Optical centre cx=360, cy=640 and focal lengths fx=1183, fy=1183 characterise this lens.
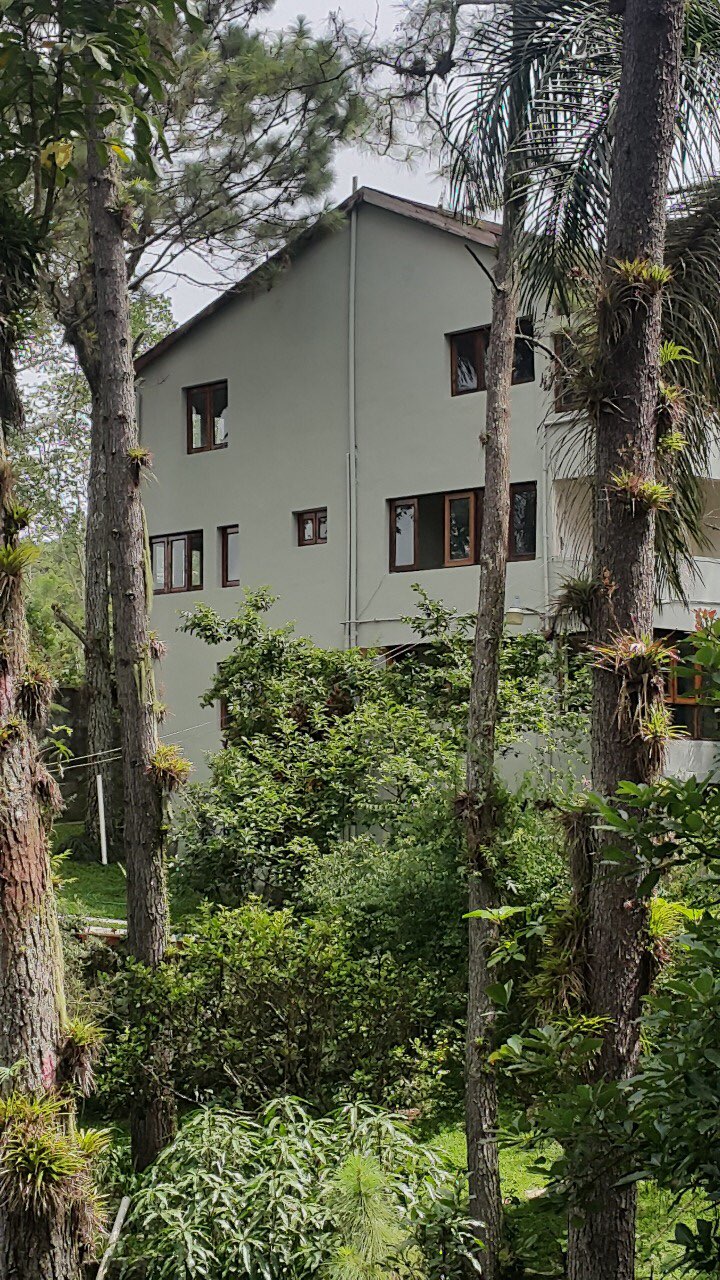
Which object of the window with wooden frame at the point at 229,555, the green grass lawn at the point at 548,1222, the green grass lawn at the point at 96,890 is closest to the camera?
the green grass lawn at the point at 548,1222

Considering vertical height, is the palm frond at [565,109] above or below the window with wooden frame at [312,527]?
above

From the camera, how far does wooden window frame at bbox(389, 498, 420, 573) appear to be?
17.6 m

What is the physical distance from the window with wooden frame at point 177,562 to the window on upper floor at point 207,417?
1.56 meters

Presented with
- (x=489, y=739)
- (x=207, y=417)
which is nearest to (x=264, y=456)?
(x=207, y=417)

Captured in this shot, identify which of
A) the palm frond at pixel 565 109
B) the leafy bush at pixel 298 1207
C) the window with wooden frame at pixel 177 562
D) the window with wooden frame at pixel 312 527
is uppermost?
the palm frond at pixel 565 109

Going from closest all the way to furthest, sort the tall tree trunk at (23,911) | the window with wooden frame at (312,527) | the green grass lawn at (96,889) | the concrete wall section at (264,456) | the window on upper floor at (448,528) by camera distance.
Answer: the tall tree trunk at (23,911) → the green grass lawn at (96,889) → the window on upper floor at (448,528) → the concrete wall section at (264,456) → the window with wooden frame at (312,527)

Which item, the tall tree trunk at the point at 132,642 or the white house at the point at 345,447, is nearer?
the tall tree trunk at the point at 132,642

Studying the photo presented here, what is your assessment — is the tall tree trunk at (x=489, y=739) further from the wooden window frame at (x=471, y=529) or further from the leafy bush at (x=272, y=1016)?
the wooden window frame at (x=471, y=529)

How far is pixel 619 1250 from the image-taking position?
540cm

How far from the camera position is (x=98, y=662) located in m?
19.0

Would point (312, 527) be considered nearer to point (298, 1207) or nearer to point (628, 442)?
point (298, 1207)

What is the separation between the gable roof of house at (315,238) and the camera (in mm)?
17031

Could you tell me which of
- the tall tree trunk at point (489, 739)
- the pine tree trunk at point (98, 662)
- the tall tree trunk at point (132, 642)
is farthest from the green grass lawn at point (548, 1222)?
the pine tree trunk at point (98, 662)

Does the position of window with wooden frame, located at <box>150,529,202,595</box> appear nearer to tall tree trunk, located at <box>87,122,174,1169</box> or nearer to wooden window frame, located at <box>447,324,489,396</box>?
wooden window frame, located at <box>447,324,489,396</box>
